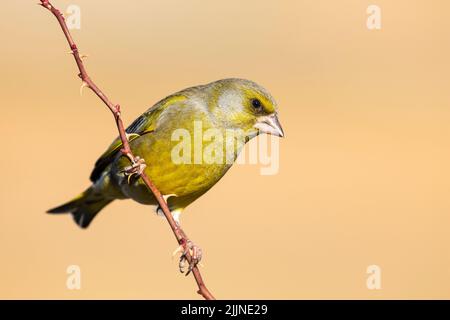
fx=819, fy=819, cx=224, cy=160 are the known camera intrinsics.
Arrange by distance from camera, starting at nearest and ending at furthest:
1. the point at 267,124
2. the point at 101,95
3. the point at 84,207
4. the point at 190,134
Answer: the point at 101,95 → the point at 190,134 → the point at 267,124 → the point at 84,207

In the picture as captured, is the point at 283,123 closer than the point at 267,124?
No

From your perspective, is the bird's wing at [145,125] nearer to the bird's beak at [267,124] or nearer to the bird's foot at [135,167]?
the bird's foot at [135,167]

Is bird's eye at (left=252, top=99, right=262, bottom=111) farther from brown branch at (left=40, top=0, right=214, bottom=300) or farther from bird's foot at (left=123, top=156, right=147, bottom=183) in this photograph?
brown branch at (left=40, top=0, right=214, bottom=300)

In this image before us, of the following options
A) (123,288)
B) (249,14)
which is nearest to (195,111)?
(123,288)

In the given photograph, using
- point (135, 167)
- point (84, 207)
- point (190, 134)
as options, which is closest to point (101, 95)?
point (135, 167)

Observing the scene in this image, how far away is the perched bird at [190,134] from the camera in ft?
16.1

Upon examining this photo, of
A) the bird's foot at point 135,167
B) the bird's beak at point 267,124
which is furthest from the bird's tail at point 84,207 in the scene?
the bird's beak at point 267,124

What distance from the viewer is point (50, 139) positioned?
1067 centimetres

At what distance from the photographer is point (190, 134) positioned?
496 centimetres

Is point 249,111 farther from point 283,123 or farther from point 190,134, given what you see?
point 283,123

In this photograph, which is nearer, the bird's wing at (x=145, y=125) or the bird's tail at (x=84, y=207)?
the bird's wing at (x=145, y=125)

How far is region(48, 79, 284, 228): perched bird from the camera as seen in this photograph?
16.1 ft

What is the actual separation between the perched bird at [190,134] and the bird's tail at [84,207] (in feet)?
1.90

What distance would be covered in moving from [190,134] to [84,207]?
151 cm
